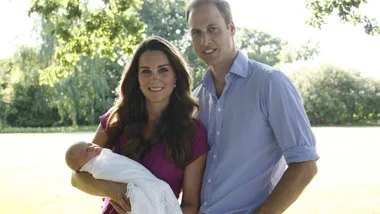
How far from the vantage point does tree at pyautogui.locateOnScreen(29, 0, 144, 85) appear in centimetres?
762

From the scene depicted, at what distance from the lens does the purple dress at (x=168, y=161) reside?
251 centimetres

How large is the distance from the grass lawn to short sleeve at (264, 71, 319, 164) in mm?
6948

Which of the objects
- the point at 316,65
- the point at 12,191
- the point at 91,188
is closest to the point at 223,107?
the point at 91,188

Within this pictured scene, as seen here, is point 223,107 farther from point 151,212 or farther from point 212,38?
point 151,212

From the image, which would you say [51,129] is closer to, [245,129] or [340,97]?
[340,97]

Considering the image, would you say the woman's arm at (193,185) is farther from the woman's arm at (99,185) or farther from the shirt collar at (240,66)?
the shirt collar at (240,66)

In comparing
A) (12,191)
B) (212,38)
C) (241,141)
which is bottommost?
(12,191)

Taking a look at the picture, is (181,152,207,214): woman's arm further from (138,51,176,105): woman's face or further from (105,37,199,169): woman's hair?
(138,51,176,105): woman's face

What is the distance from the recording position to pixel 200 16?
2461 mm

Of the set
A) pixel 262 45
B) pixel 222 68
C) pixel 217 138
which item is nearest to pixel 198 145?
pixel 217 138

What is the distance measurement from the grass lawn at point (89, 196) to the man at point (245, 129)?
676 centimetres

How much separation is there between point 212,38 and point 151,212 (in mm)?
867

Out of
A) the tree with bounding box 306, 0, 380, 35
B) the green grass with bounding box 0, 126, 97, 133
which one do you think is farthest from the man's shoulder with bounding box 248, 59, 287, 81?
the green grass with bounding box 0, 126, 97, 133

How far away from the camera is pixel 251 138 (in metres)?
2.30
